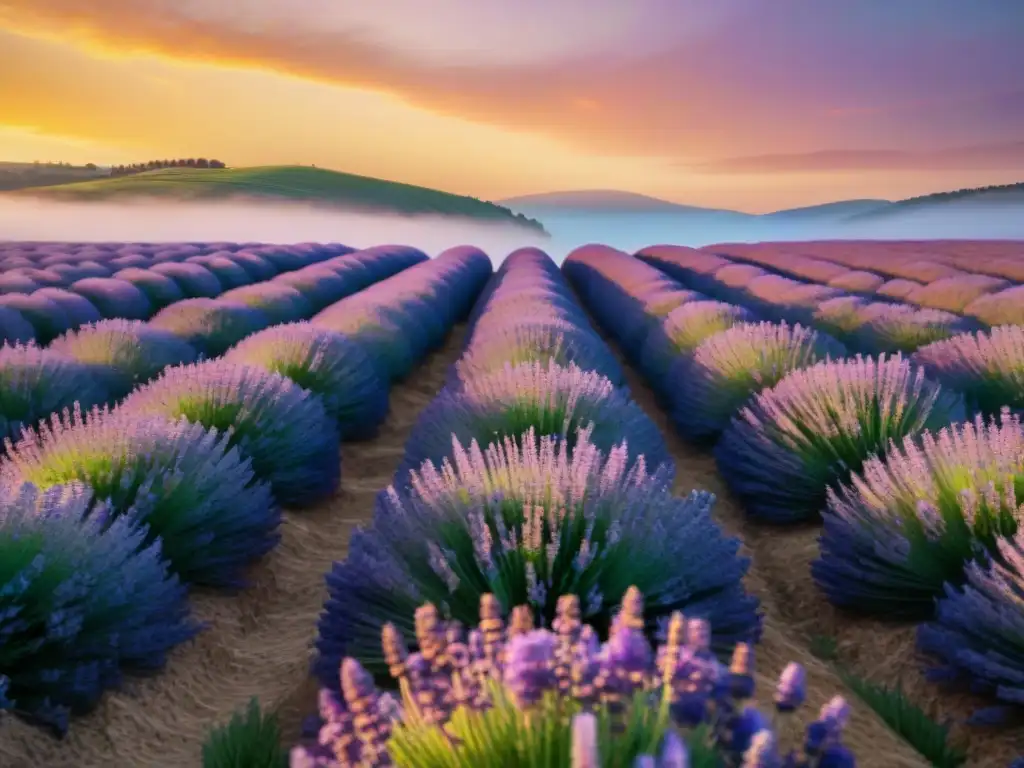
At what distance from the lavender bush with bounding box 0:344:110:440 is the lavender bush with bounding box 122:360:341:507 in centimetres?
85

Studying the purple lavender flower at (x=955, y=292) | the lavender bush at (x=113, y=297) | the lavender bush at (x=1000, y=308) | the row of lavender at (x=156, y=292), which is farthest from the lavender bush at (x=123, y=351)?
the purple lavender flower at (x=955, y=292)

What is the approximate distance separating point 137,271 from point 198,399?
30.6 ft

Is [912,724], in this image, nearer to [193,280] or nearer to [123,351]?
[123,351]

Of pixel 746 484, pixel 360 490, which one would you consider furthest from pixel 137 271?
pixel 746 484

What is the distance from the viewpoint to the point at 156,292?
11.7 meters

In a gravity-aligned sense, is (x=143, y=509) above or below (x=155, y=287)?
above

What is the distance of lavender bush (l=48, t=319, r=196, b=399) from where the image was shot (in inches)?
232

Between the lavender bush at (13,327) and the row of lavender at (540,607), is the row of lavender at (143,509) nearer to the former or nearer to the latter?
the row of lavender at (540,607)

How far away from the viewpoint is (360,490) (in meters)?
5.13

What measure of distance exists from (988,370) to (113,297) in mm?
9133

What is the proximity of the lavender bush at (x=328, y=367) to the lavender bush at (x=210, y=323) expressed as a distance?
80.7 inches

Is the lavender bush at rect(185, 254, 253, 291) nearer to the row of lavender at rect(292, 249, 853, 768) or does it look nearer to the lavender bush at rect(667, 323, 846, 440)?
the lavender bush at rect(667, 323, 846, 440)

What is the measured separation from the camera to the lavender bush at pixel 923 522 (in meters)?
2.85

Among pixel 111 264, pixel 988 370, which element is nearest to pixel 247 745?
pixel 988 370
